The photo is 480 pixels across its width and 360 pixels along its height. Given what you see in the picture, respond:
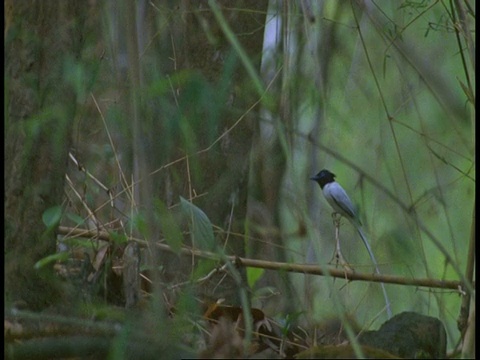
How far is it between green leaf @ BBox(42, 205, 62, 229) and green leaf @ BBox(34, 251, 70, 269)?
6 cm

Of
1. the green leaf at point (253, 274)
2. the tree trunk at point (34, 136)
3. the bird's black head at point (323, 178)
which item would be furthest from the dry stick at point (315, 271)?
the bird's black head at point (323, 178)

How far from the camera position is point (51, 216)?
1746 mm

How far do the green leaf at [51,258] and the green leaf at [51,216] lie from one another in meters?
0.06

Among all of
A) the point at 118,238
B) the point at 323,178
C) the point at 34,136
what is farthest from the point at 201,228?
the point at 323,178

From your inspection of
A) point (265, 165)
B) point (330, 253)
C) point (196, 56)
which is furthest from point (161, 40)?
point (330, 253)

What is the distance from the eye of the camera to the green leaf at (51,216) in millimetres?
1733

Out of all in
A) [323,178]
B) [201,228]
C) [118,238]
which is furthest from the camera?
[323,178]

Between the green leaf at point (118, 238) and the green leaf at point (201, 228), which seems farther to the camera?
the green leaf at point (118, 238)

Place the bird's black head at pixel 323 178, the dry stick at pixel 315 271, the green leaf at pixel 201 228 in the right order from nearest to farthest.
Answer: the green leaf at pixel 201 228
the dry stick at pixel 315 271
the bird's black head at pixel 323 178

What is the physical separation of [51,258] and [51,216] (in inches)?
3.4

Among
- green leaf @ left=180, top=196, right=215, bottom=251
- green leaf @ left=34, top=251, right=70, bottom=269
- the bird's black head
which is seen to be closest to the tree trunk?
green leaf @ left=34, top=251, right=70, bottom=269

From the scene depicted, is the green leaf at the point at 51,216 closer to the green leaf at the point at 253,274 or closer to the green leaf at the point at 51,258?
the green leaf at the point at 51,258

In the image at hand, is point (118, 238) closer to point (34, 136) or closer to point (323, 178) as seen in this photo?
point (34, 136)

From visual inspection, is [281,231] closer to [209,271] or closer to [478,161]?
[209,271]
